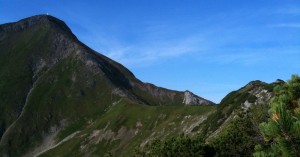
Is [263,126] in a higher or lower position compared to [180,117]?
lower

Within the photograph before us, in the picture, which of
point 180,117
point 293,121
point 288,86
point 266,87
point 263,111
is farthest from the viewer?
point 180,117

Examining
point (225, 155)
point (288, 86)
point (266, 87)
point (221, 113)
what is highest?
point (266, 87)

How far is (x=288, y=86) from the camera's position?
28.4 meters

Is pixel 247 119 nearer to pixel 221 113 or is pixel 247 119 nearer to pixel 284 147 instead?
pixel 284 147

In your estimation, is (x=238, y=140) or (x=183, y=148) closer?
(x=238, y=140)

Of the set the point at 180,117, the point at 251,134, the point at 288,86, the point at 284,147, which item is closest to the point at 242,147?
the point at 251,134

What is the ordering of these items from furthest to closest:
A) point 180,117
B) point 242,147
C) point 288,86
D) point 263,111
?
point 180,117 → point 242,147 → point 263,111 → point 288,86

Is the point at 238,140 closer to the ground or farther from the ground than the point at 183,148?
farther from the ground

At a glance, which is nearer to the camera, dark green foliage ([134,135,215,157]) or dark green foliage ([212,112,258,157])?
dark green foliage ([212,112,258,157])

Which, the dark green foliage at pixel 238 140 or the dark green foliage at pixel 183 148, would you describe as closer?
the dark green foliage at pixel 238 140

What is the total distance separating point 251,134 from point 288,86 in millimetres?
27831

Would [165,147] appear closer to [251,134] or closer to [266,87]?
[251,134]

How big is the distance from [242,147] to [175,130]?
423 ft

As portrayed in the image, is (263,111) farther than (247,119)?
No
